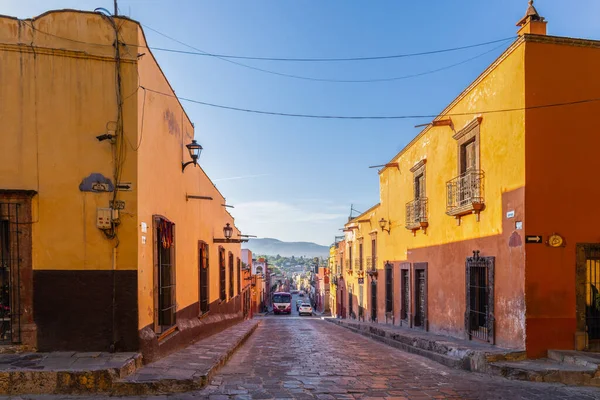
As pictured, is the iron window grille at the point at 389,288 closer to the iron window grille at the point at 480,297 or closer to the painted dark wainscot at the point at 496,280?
the painted dark wainscot at the point at 496,280

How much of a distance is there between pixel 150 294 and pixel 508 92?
281 inches

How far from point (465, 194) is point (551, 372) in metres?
4.40

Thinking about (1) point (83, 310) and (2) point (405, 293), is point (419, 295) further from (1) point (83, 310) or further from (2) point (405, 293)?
(1) point (83, 310)

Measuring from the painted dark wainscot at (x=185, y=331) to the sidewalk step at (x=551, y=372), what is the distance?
5199 millimetres

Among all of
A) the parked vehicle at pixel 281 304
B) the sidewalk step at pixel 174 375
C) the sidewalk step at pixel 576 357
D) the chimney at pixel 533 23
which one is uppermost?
the chimney at pixel 533 23

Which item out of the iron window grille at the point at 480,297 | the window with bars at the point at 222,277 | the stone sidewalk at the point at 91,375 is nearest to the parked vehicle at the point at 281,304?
the window with bars at the point at 222,277

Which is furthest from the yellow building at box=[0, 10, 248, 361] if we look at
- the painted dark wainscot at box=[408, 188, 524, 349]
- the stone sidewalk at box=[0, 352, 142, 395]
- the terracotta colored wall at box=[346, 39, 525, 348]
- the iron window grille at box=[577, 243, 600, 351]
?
the iron window grille at box=[577, 243, 600, 351]

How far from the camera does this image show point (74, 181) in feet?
20.1

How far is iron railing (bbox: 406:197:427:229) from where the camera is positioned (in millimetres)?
13133

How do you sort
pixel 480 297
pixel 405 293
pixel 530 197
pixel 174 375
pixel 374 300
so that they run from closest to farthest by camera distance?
pixel 174 375
pixel 530 197
pixel 480 297
pixel 405 293
pixel 374 300

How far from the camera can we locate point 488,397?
5566 millimetres

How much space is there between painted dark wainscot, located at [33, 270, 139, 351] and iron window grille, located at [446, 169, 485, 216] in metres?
6.84

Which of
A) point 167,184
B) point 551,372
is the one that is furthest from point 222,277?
point 551,372

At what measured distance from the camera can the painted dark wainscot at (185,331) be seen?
20.8ft
